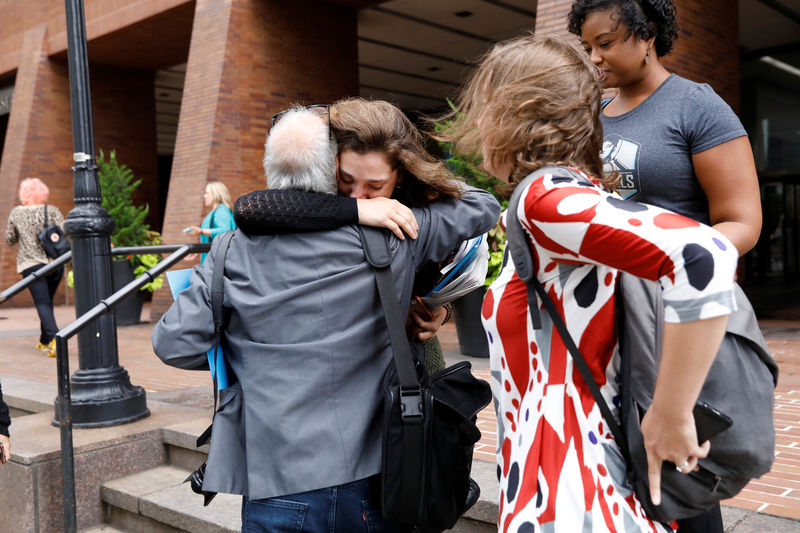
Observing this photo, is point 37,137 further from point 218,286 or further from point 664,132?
point 664,132

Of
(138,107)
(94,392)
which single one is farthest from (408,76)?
(94,392)

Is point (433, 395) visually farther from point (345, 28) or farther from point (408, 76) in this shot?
point (408, 76)

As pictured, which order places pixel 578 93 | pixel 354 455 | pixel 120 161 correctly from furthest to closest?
pixel 120 161, pixel 354 455, pixel 578 93

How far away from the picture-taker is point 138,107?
52.8 ft

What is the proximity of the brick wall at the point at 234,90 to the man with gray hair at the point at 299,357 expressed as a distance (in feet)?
31.5

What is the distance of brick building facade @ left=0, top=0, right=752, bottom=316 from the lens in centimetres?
875

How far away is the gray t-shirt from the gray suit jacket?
0.59m

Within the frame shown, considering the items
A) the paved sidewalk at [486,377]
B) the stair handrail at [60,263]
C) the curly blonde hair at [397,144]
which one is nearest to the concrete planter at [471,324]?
the paved sidewalk at [486,377]

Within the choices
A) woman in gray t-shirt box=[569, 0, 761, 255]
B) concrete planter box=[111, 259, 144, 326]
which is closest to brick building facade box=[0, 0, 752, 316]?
concrete planter box=[111, 259, 144, 326]

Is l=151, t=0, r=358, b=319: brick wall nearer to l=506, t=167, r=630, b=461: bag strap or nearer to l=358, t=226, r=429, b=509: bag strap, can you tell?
l=358, t=226, r=429, b=509: bag strap

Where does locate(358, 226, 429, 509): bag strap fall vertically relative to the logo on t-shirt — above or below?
below

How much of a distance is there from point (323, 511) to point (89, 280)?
3.11 meters

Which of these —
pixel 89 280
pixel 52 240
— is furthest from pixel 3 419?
pixel 52 240

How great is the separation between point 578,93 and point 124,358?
6793 millimetres
